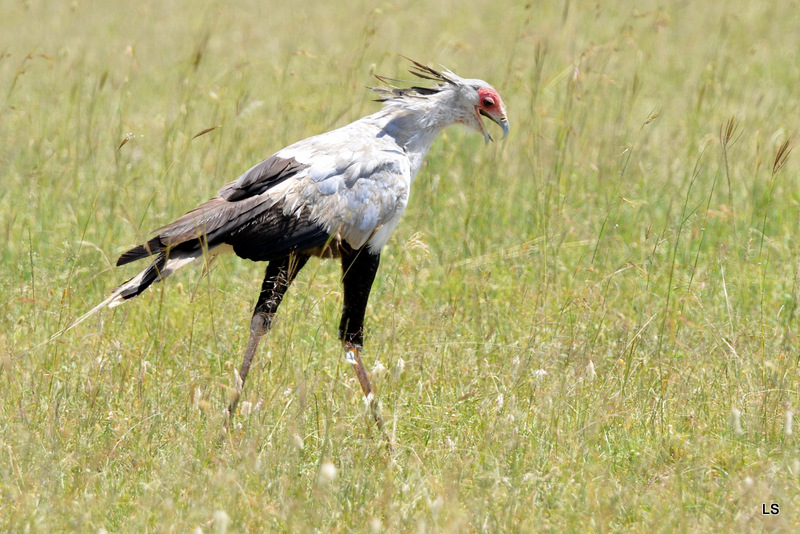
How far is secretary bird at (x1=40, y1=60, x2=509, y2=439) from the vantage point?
4258mm

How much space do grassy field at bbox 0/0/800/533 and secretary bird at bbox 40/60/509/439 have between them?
174 mm

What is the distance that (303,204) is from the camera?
431 centimetres

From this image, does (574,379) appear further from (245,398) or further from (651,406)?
(245,398)

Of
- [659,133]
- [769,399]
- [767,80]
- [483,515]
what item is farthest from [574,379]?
[767,80]

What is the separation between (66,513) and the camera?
10.6 feet

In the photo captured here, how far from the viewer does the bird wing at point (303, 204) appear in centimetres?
426

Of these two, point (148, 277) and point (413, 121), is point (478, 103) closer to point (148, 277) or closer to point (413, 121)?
point (413, 121)

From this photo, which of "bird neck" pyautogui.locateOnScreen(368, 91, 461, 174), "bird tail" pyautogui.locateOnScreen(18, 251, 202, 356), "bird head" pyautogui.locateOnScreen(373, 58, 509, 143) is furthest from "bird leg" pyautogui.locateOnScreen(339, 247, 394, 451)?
"bird head" pyautogui.locateOnScreen(373, 58, 509, 143)

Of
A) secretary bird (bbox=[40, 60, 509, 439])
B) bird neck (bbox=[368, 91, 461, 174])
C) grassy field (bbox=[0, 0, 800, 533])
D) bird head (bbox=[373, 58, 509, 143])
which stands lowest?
grassy field (bbox=[0, 0, 800, 533])

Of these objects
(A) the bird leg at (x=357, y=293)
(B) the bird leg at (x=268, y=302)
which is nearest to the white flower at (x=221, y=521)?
(B) the bird leg at (x=268, y=302)

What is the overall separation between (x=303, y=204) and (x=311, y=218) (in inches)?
2.9

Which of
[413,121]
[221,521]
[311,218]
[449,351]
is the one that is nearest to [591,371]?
[449,351]

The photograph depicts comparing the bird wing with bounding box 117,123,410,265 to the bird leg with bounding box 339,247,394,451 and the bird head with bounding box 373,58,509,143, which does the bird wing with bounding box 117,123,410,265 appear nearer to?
the bird leg with bounding box 339,247,394,451

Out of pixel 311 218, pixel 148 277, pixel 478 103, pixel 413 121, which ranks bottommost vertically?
pixel 148 277
